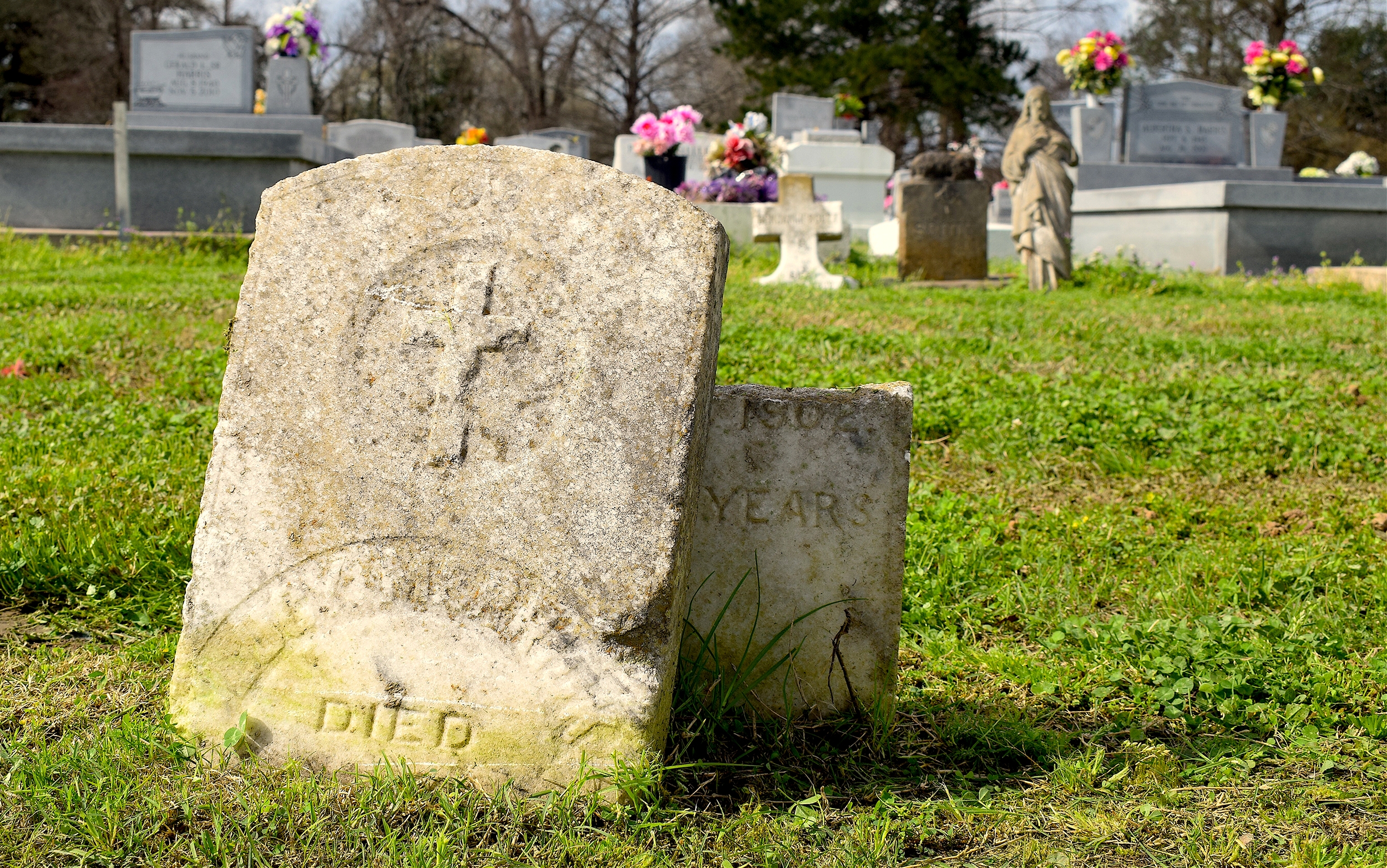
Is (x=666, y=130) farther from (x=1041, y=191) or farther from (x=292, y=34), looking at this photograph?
(x=292, y=34)

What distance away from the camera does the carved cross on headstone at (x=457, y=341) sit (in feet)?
6.13

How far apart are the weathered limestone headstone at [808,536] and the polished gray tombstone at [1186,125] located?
16135 mm

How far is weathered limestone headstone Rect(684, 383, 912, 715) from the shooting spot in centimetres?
215

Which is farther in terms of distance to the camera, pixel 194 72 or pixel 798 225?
pixel 194 72

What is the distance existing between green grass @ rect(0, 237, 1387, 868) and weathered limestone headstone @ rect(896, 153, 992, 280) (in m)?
5.30

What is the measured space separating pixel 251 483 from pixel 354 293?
378 mm

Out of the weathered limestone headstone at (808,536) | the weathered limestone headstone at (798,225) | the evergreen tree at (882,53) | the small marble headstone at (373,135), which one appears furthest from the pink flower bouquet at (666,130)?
the evergreen tree at (882,53)

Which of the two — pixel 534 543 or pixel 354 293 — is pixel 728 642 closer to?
pixel 534 543

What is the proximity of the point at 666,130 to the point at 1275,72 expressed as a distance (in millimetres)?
9456

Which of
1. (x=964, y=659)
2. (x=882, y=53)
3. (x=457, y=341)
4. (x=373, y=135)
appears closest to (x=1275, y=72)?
(x=882, y=53)

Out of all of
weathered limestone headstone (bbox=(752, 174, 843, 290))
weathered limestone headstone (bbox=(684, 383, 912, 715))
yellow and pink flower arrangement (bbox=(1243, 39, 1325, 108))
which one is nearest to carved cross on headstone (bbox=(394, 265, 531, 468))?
weathered limestone headstone (bbox=(684, 383, 912, 715))

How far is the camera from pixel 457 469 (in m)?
1.86

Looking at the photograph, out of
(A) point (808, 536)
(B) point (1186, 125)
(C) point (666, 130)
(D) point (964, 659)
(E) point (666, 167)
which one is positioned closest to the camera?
(A) point (808, 536)

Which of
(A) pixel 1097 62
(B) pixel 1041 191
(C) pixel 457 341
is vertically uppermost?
(A) pixel 1097 62
